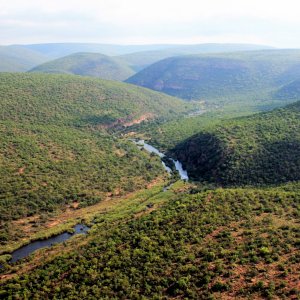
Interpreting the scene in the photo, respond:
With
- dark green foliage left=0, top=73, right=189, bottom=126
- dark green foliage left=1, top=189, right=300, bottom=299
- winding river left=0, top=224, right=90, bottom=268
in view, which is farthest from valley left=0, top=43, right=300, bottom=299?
dark green foliage left=0, top=73, right=189, bottom=126

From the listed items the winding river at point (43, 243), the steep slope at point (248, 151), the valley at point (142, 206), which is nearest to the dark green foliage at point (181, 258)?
the valley at point (142, 206)

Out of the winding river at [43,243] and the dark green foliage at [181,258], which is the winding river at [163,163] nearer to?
the dark green foliage at [181,258]

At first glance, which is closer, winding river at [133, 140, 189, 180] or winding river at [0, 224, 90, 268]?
winding river at [0, 224, 90, 268]

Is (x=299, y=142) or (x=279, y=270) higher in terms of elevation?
(x=299, y=142)

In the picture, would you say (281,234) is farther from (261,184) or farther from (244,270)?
(261,184)

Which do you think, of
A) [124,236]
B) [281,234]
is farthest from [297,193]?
[124,236]

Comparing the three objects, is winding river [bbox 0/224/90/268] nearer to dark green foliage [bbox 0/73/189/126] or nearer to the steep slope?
the steep slope
